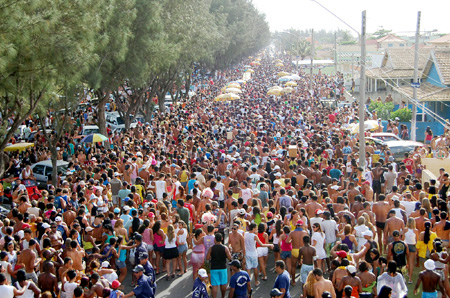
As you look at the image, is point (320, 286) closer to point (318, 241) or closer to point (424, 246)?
point (318, 241)

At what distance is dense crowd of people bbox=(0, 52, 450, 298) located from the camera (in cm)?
862

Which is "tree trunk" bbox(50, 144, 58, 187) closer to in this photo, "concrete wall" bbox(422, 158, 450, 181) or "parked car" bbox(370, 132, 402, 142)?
"concrete wall" bbox(422, 158, 450, 181)

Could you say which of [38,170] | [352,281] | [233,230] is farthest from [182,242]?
[38,170]

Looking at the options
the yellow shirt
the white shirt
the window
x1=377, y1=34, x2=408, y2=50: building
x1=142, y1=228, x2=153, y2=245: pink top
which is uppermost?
the white shirt

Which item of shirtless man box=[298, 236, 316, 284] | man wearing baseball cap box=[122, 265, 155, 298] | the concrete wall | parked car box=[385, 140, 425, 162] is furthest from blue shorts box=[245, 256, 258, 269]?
parked car box=[385, 140, 425, 162]

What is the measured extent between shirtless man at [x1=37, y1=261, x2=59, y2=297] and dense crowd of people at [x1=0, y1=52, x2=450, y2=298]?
0.02 metres

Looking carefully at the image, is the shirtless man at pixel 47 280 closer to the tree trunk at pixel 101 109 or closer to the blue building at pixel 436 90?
the tree trunk at pixel 101 109

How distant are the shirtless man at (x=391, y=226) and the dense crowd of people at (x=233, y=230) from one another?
2 cm

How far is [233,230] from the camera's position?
10.4m

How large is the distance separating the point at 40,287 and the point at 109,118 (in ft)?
71.9

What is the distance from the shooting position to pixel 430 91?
29.0 meters

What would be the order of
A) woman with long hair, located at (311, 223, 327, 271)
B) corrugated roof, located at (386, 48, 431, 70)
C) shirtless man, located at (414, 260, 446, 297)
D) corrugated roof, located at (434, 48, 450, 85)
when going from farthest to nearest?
corrugated roof, located at (386, 48, 431, 70) → corrugated roof, located at (434, 48, 450, 85) → woman with long hair, located at (311, 223, 327, 271) → shirtless man, located at (414, 260, 446, 297)

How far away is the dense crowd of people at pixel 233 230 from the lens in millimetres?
8617

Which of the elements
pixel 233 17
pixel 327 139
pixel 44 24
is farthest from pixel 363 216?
pixel 233 17
